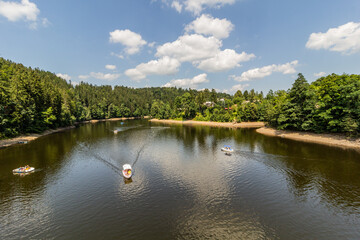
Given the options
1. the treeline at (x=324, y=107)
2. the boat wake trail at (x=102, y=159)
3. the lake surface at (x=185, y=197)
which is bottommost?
the lake surface at (x=185, y=197)

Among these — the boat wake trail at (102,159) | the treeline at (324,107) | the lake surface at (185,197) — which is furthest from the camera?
the treeline at (324,107)

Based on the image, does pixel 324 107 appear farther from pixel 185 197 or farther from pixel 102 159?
pixel 102 159

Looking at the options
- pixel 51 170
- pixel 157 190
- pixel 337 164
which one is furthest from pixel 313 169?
pixel 51 170

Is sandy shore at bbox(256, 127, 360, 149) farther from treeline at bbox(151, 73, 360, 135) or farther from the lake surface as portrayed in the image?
the lake surface

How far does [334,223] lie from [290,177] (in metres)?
13.6

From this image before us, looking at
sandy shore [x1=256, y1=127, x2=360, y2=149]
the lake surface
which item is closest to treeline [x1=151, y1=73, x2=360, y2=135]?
sandy shore [x1=256, y1=127, x2=360, y2=149]

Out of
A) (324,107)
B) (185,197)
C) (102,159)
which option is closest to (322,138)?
(324,107)

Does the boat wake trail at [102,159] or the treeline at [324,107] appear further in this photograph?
the treeline at [324,107]

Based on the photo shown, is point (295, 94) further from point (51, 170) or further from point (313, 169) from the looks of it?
point (51, 170)

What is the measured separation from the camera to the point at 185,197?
Answer: 26.5m

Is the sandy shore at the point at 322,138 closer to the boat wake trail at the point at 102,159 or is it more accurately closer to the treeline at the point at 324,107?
the treeline at the point at 324,107

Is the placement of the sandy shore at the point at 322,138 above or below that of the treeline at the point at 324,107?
below

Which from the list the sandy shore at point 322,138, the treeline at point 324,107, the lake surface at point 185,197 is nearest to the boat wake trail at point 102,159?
the lake surface at point 185,197

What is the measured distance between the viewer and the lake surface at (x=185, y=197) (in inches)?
782
